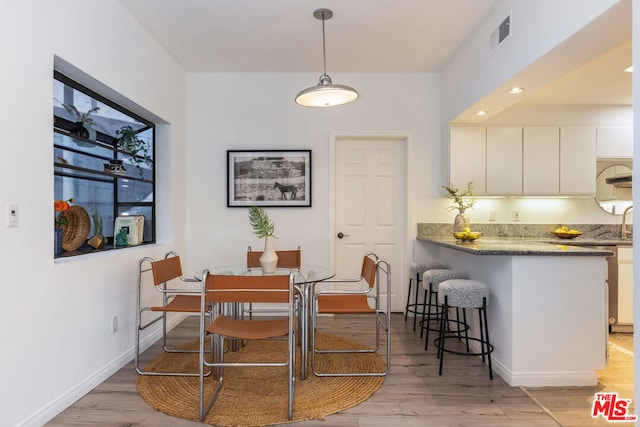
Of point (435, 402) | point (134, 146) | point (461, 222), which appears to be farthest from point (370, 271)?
point (134, 146)

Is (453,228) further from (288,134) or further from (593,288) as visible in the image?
(288,134)

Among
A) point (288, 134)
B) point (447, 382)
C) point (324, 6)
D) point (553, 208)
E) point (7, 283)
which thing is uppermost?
point (324, 6)

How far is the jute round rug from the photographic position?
216 cm

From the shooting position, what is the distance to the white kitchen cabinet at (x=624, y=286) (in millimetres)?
3738

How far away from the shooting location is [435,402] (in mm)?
2314

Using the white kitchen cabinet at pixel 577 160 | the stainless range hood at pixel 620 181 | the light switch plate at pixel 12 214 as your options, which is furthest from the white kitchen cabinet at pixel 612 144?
the light switch plate at pixel 12 214

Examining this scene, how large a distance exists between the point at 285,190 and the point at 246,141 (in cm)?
71

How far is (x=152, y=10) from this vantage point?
295cm

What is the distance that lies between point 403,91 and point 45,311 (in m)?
3.85

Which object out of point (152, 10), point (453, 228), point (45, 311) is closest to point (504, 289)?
point (453, 228)

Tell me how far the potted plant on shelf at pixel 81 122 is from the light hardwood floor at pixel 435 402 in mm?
1740

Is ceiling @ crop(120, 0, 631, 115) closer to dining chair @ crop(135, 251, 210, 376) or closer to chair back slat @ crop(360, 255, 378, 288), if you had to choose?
chair back slat @ crop(360, 255, 378, 288)

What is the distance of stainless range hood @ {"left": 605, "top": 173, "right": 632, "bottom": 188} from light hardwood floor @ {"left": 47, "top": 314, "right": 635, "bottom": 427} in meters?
2.23

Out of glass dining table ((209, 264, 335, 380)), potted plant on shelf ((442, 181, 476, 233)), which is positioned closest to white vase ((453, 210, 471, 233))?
potted plant on shelf ((442, 181, 476, 233))
